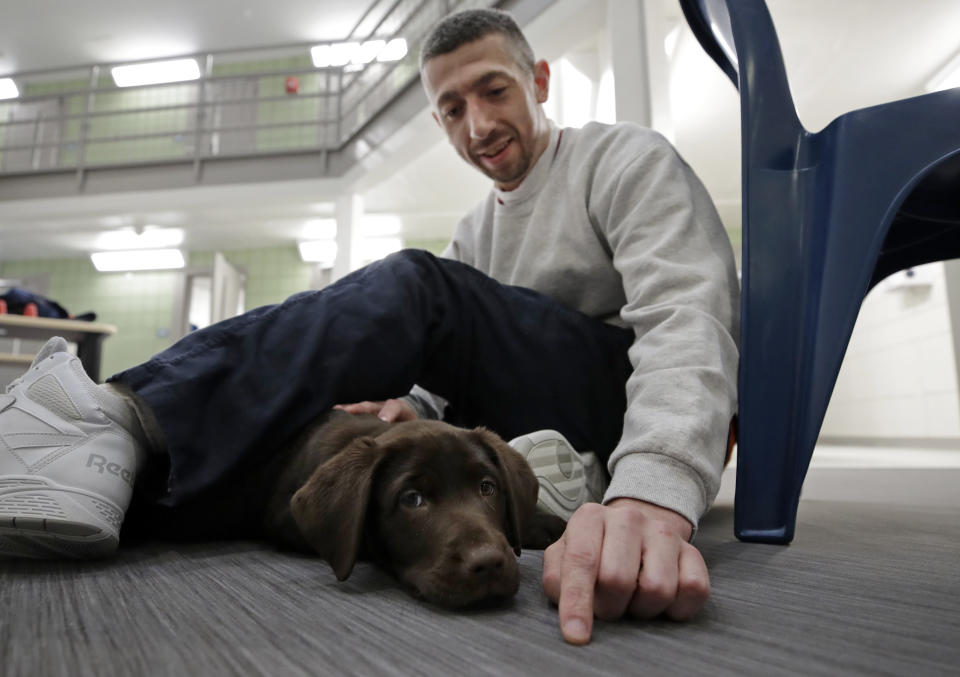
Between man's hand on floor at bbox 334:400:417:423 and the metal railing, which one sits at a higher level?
the metal railing

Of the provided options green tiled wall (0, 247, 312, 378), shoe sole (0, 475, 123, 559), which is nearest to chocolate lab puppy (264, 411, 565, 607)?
shoe sole (0, 475, 123, 559)

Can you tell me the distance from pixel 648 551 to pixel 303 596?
331 millimetres

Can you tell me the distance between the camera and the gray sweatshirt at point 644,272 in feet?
2.26

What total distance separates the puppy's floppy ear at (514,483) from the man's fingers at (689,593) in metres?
0.27

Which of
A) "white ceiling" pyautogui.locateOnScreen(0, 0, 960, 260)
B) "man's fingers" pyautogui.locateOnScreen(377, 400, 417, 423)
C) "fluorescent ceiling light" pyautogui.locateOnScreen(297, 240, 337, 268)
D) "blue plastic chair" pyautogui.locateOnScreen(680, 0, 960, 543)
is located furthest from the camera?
"fluorescent ceiling light" pyautogui.locateOnScreen(297, 240, 337, 268)

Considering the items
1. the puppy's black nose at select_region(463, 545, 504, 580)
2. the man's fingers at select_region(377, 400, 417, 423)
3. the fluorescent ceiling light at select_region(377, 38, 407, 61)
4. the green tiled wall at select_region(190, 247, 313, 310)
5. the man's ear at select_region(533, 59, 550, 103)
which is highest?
the fluorescent ceiling light at select_region(377, 38, 407, 61)

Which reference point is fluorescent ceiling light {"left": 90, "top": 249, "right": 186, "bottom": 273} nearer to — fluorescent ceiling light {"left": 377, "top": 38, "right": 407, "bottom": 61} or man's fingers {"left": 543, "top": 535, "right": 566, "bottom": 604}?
fluorescent ceiling light {"left": 377, "top": 38, "right": 407, "bottom": 61}

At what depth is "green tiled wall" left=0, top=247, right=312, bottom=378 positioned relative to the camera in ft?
25.9

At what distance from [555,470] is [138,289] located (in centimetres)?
862

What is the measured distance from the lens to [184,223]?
6.68 m

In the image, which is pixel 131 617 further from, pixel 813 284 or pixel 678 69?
pixel 678 69

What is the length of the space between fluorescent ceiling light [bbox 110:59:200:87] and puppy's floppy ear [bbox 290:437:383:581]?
7705 mm

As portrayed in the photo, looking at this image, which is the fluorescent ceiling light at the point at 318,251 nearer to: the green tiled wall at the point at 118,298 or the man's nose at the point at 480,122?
the green tiled wall at the point at 118,298

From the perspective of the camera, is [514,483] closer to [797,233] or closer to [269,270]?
[797,233]
